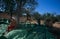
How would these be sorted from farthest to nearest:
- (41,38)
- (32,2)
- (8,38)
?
(32,2), (8,38), (41,38)

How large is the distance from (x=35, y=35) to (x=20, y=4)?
57.9ft

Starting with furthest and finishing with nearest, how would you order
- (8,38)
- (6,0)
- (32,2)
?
(32,2) < (6,0) < (8,38)

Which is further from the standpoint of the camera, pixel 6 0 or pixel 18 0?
pixel 6 0

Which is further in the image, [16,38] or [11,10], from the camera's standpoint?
[11,10]

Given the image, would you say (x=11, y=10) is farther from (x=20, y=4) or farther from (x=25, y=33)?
(x=25, y=33)

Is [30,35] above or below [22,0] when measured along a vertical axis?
below

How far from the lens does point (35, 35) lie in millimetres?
9789

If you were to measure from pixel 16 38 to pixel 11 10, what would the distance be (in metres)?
22.2

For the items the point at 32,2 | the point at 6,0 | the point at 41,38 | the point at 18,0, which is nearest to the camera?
the point at 41,38

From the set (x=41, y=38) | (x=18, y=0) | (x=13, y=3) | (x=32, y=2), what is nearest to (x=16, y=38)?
(x=41, y=38)

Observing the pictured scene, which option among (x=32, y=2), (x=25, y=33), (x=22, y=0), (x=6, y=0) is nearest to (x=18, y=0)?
(x=22, y=0)

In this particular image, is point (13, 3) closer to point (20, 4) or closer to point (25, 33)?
point (20, 4)

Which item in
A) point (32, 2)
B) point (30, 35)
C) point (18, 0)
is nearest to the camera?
point (30, 35)

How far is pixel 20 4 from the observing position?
2697 cm
